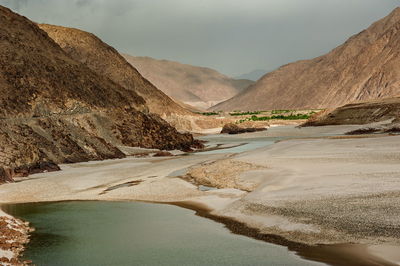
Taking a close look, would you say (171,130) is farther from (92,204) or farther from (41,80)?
(92,204)

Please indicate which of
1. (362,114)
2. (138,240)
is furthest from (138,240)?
(362,114)

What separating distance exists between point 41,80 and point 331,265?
35.4m

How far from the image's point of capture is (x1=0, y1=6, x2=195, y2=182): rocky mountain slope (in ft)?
108

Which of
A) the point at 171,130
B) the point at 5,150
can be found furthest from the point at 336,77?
the point at 5,150

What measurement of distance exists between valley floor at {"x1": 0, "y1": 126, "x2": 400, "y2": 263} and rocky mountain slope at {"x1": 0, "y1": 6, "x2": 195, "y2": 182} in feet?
10.6

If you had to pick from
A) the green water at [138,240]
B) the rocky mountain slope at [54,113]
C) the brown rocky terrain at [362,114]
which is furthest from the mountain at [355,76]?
the green water at [138,240]

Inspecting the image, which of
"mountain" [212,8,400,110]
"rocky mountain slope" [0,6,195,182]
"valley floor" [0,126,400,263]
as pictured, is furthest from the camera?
"mountain" [212,8,400,110]

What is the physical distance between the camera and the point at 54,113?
38.3 metres

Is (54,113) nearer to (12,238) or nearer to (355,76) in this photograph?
(12,238)

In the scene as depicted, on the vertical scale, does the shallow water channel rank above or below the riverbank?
below

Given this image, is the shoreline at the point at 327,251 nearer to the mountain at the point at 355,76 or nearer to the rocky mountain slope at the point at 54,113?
the rocky mountain slope at the point at 54,113

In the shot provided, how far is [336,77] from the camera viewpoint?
583 feet

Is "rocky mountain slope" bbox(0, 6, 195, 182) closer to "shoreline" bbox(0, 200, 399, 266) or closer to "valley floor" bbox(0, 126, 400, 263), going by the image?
"valley floor" bbox(0, 126, 400, 263)

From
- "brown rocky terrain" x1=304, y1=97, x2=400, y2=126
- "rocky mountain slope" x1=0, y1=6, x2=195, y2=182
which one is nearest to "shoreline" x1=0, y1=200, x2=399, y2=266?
"rocky mountain slope" x1=0, y1=6, x2=195, y2=182
